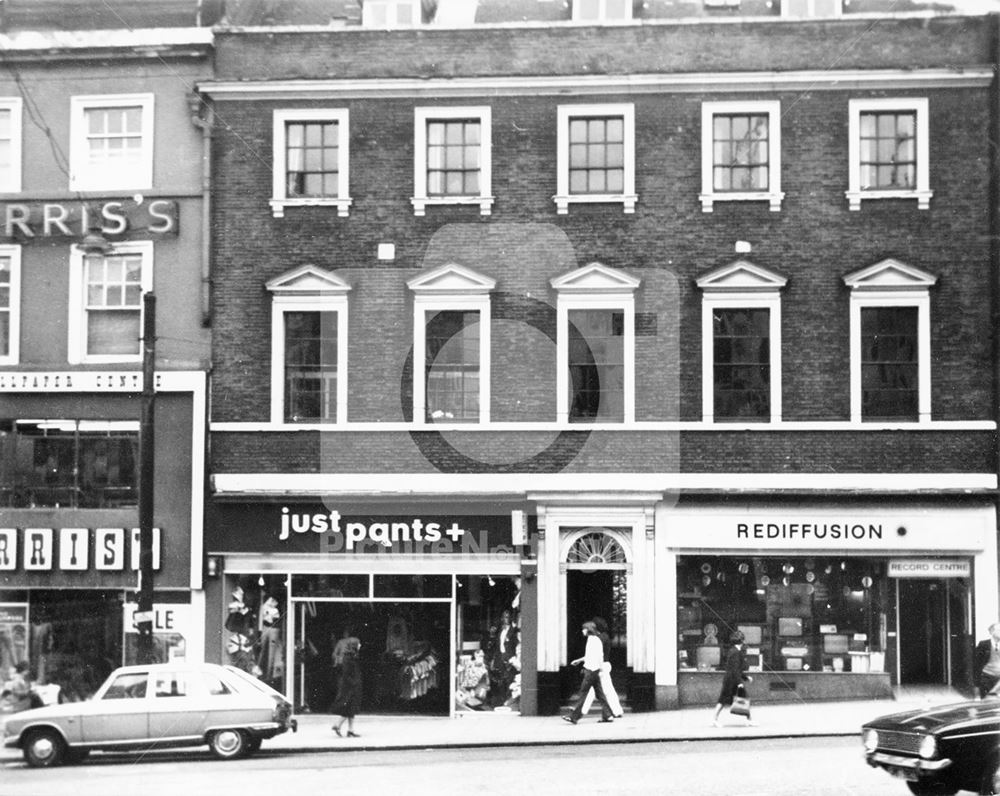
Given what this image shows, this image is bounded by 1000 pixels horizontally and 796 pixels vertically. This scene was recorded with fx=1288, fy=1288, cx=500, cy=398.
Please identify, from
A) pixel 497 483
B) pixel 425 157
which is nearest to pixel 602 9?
pixel 425 157

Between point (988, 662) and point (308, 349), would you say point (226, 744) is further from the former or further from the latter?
point (988, 662)

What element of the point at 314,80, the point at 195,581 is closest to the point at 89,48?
the point at 314,80

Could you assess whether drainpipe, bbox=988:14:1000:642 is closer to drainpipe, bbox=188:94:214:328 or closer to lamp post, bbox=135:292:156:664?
drainpipe, bbox=188:94:214:328

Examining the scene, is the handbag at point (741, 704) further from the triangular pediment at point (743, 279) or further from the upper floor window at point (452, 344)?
the triangular pediment at point (743, 279)

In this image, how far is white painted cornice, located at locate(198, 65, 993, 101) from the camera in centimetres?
1789

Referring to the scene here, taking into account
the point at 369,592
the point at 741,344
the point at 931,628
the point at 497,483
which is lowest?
the point at 931,628

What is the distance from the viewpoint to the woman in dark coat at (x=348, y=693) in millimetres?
17062

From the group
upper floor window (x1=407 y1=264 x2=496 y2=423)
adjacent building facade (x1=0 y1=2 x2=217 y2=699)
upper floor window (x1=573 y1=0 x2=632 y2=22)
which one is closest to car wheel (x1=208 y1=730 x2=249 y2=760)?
adjacent building facade (x1=0 y1=2 x2=217 y2=699)

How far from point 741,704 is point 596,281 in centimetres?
613

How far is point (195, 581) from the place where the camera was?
60.3 ft

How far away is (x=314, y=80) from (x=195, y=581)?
7.39 metres

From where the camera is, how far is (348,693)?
17.1 metres

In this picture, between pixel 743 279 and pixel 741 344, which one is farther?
pixel 741 344

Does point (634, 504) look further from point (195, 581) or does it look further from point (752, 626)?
point (195, 581)
